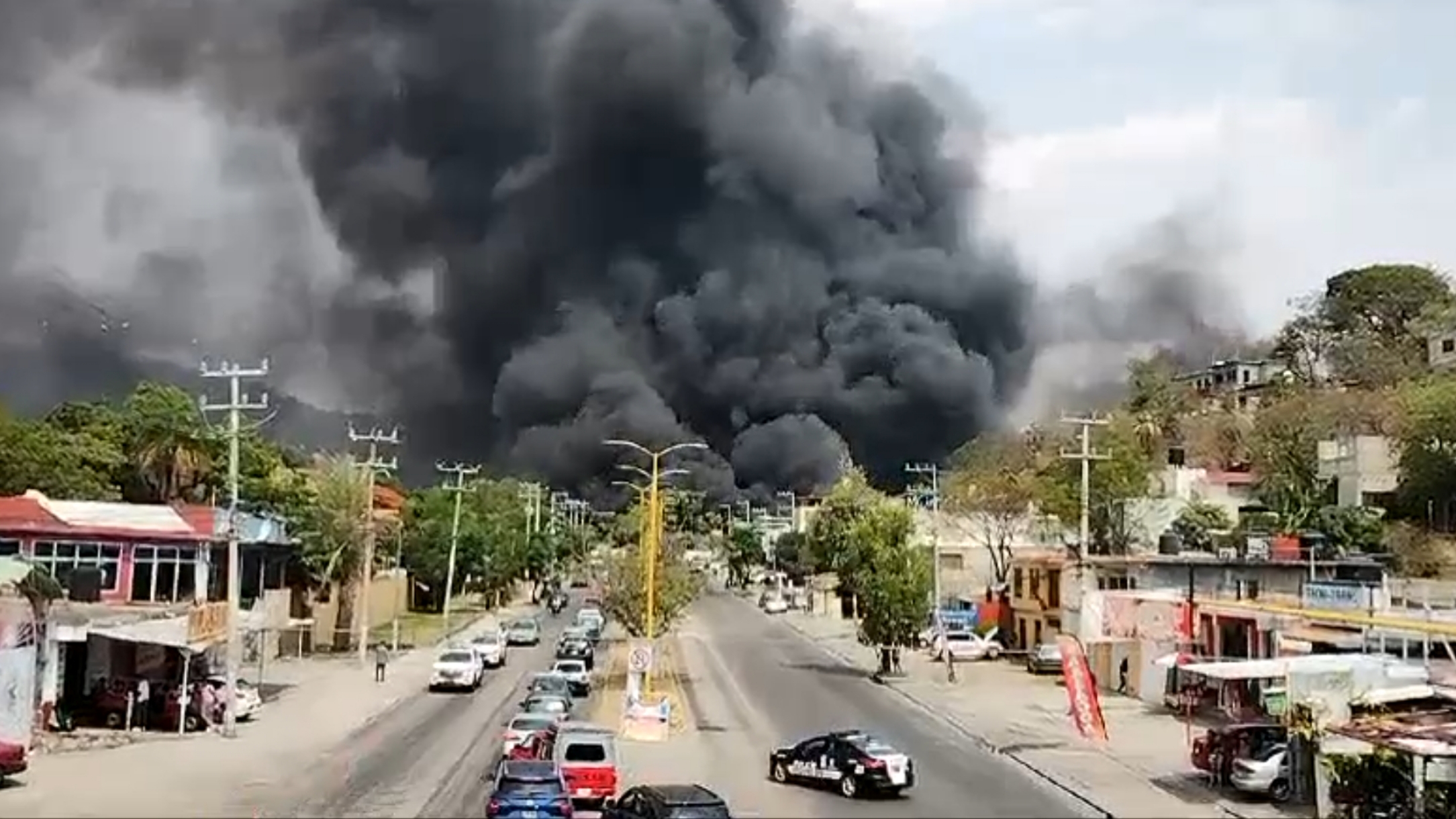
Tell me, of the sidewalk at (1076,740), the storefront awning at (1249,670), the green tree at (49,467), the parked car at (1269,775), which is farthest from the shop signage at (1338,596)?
the green tree at (49,467)

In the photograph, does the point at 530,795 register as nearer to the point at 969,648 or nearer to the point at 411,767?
the point at 411,767

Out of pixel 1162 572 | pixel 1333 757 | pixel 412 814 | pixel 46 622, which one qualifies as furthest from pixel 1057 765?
pixel 1162 572

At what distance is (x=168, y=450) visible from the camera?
2717 inches

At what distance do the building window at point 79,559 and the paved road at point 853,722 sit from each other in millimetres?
16505

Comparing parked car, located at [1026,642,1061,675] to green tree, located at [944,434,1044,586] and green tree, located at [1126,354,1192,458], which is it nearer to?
green tree, located at [944,434,1044,586]

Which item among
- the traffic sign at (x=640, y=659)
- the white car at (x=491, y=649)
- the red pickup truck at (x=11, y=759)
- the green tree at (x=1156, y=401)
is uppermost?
the green tree at (x=1156, y=401)

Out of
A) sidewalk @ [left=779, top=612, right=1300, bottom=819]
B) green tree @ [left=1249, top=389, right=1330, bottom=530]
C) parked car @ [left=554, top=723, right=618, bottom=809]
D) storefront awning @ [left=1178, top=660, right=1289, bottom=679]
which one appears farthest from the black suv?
green tree @ [left=1249, top=389, right=1330, bottom=530]

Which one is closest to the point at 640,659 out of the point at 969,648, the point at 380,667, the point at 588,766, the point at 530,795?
the point at 588,766

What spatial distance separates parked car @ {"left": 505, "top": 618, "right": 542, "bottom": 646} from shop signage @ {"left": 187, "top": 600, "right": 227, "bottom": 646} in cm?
2777

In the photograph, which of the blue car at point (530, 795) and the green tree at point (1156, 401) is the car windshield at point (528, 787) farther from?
the green tree at point (1156, 401)

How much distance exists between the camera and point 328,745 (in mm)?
36469

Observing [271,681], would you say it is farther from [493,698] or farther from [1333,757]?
[1333,757]

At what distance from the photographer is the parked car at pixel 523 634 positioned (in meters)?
70.4

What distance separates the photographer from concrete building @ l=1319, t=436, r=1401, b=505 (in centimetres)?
7588
